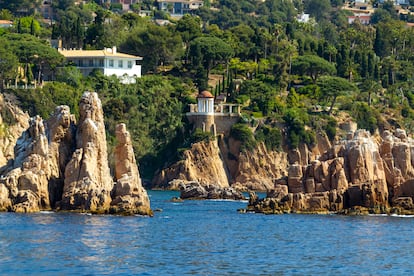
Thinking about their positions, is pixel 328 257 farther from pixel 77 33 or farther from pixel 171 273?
pixel 77 33

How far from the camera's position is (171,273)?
205 ft

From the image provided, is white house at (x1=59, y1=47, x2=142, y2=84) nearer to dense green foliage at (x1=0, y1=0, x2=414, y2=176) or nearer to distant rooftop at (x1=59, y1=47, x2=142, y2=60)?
distant rooftop at (x1=59, y1=47, x2=142, y2=60)

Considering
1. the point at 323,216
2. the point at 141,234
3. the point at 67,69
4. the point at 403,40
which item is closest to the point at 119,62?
the point at 67,69

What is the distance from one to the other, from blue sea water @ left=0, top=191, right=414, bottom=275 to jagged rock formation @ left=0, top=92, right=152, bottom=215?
5.30 ft

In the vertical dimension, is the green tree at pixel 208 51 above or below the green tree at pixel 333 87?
above

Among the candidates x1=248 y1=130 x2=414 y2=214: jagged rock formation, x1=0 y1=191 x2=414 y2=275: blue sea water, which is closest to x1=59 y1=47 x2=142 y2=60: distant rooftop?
x1=248 y1=130 x2=414 y2=214: jagged rock formation

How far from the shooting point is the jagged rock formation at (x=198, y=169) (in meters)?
132

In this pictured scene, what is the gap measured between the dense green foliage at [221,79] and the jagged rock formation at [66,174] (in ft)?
140

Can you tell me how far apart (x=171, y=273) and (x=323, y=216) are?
29.6m

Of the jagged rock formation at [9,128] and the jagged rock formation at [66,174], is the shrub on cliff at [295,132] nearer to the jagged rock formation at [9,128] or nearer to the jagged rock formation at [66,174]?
the jagged rock formation at [9,128]

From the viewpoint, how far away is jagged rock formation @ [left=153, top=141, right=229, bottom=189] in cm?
13175

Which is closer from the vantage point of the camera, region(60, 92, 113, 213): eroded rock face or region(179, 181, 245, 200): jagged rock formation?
region(60, 92, 113, 213): eroded rock face

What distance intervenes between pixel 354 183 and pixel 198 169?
1603 inches

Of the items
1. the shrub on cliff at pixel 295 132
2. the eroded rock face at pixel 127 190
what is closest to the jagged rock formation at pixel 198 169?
the shrub on cliff at pixel 295 132
